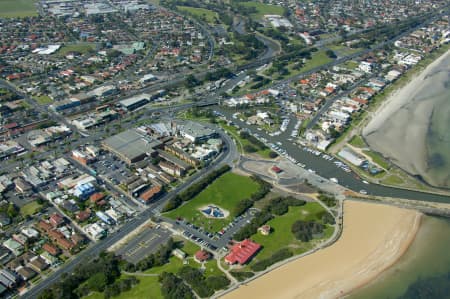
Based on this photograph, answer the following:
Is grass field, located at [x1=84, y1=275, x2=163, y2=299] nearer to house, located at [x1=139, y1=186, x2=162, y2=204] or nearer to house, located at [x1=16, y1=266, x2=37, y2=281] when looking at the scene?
house, located at [x1=16, y1=266, x2=37, y2=281]

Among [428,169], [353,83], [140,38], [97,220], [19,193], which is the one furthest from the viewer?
[140,38]

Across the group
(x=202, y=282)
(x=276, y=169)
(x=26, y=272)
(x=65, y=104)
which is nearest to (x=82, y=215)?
(x=26, y=272)

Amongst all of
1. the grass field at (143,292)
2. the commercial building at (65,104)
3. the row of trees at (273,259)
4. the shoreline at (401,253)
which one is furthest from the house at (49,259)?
the commercial building at (65,104)

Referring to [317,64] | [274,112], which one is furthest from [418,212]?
[317,64]

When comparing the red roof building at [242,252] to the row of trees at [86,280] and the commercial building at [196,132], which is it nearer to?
the row of trees at [86,280]

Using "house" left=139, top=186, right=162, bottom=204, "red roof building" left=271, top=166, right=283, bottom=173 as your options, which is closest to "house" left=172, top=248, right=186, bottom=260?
"house" left=139, top=186, right=162, bottom=204

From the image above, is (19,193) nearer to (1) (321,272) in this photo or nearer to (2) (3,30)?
(1) (321,272)
